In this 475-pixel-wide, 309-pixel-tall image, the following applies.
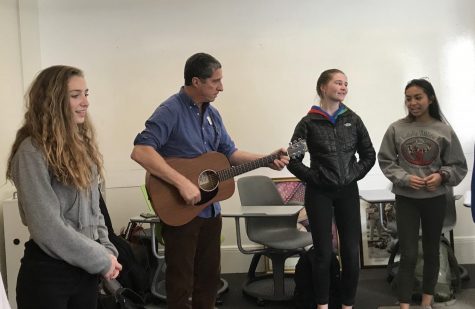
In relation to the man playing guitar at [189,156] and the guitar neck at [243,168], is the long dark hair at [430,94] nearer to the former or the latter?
the guitar neck at [243,168]

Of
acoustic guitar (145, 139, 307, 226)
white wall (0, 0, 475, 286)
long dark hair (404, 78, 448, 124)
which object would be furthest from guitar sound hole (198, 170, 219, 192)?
white wall (0, 0, 475, 286)

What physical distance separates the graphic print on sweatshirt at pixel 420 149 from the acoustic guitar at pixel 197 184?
0.92 metres

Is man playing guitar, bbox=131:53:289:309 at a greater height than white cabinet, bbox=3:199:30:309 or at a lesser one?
greater

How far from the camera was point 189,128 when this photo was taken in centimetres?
227

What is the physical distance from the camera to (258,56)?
4234 millimetres

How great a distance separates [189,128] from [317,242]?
1.08 metres

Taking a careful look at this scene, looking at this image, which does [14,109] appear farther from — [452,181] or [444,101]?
[444,101]

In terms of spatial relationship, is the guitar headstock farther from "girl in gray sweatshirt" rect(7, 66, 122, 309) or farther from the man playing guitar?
"girl in gray sweatshirt" rect(7, 66, 122, 309)

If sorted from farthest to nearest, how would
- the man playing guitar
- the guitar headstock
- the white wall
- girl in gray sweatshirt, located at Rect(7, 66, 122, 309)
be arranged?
the white wall, the guitar headstock, the man playing guitar, girl in gray sweatshirt, located at Rect(7, 66, 122, 309)

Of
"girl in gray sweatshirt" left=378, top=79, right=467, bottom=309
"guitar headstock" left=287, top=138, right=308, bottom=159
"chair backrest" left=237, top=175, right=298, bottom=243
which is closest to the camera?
"guitar headstock" left=287, top=138, right=308, bottom=159

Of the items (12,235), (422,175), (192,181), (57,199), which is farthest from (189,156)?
(12,235)

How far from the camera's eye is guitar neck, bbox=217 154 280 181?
2393 millimetres

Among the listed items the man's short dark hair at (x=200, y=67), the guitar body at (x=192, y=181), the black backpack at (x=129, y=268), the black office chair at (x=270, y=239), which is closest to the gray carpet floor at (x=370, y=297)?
the black office chair at (x=270, y=239)

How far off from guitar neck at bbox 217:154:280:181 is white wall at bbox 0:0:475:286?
5.72 feet
